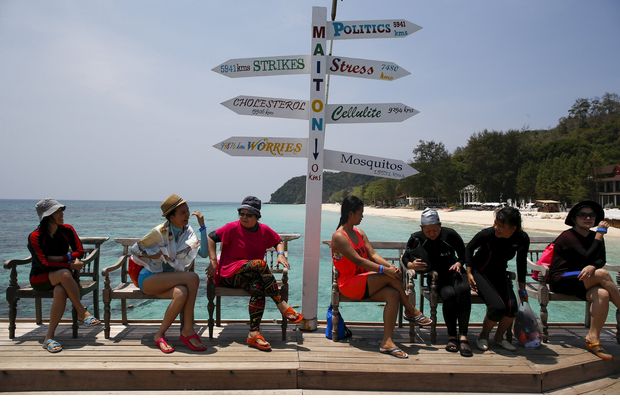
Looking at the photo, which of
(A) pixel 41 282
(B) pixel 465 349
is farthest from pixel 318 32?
(A) pixel 41 282

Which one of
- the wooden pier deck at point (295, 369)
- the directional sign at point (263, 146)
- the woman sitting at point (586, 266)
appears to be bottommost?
the wooden pier deck at point (295, 369)

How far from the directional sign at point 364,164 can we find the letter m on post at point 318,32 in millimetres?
1242

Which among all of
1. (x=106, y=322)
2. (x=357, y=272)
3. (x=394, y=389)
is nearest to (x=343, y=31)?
(x=357, y=272)

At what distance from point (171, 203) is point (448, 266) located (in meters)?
2.90

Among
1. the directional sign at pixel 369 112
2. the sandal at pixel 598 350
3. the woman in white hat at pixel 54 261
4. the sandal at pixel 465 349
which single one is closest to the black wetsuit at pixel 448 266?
the sandal at pixel 465 349

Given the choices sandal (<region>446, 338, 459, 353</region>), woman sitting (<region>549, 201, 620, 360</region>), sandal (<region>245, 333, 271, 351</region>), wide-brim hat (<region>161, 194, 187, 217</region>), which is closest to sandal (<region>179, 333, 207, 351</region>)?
sandal (<region>245, 333, 271, 351</region>)

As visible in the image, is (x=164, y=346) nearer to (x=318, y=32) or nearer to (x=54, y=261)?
(x=54, y=261)

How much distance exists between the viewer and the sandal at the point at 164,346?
368 centimetres

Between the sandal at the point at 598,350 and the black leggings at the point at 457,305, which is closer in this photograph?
the sandal at the point at 598,350

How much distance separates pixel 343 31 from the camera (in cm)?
443

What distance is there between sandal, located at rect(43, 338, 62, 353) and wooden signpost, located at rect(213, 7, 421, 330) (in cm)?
238

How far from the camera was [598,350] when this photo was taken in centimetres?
377

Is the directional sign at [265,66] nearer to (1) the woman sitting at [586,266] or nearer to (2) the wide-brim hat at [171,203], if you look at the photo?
(2) the wide-brim hat at [171,203]

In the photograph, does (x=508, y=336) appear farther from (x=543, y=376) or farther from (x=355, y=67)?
(x=355, y=67)
